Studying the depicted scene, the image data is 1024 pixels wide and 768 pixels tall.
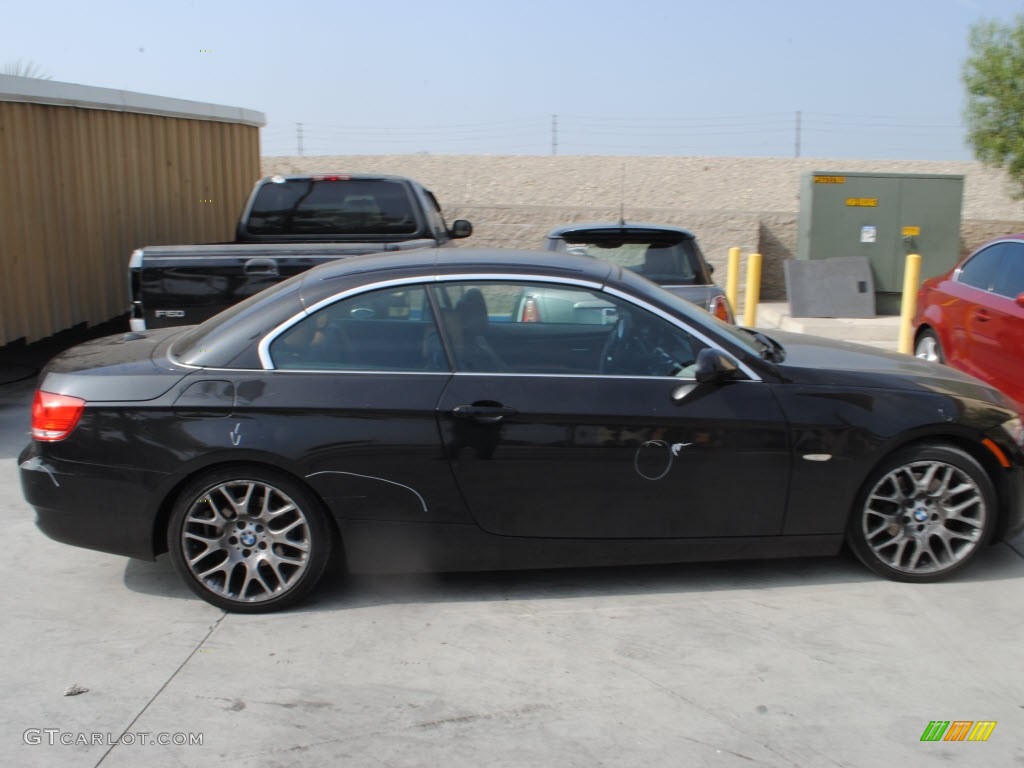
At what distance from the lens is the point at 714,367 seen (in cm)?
452

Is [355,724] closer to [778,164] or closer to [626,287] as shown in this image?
[626,287]

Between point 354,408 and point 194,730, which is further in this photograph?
point 354,408

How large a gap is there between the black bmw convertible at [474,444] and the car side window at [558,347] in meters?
0.01

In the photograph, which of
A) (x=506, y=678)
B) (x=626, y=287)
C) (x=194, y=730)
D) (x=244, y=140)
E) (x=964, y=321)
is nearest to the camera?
(x=194, y=730)

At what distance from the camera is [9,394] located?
8.97m

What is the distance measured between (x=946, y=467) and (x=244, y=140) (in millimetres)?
12942

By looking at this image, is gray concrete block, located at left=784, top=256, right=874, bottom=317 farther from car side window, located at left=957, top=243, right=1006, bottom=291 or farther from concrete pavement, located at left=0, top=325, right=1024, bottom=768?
concrete pavement, located at left=0, top=325, right=1024, bottom=768

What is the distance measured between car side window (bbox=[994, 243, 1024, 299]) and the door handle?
4321 mm

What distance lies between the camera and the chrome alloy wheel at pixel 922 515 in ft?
15.6

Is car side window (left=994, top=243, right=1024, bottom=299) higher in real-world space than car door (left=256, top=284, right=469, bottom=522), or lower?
higher

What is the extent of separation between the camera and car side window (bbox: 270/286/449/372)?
456cm

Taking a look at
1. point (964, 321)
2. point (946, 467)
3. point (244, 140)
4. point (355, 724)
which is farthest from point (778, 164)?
point (355, 724)

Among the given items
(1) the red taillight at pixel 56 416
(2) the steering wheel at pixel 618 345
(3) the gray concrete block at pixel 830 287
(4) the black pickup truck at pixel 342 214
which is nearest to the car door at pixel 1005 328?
(2) the steering wheel at pixel 618 345

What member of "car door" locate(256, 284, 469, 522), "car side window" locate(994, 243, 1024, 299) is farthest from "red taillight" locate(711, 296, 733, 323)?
"car door" locate(256, 284, 469, 522)
